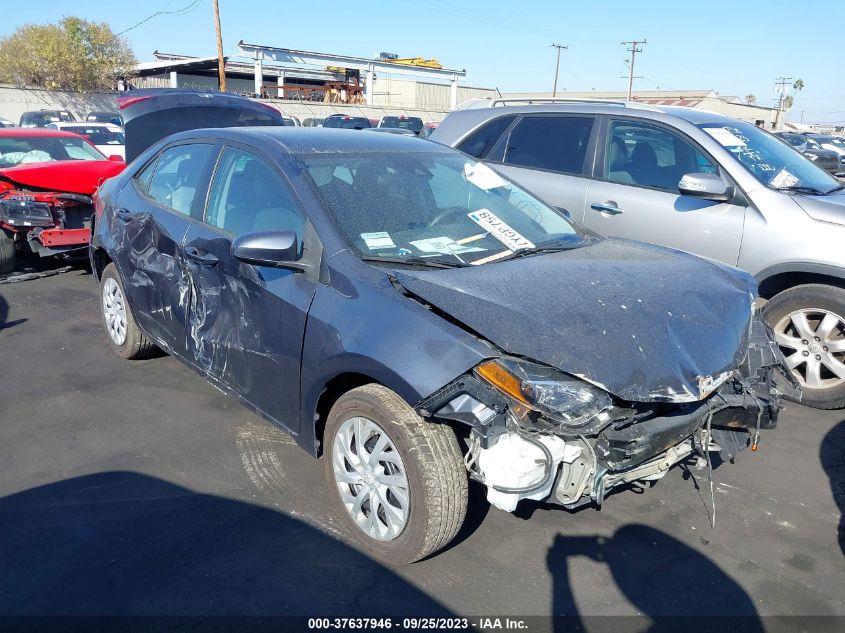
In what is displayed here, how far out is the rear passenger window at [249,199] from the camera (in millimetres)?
3301

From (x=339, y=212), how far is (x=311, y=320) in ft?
1.82

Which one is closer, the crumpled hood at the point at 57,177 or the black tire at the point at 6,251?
the crumpled hood at the point at 57,177

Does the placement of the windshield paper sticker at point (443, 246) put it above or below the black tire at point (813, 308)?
above

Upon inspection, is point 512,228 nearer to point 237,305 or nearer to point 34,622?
point 237,305

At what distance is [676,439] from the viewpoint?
2.76m

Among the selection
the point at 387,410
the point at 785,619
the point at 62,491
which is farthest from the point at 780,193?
the point at 62,491

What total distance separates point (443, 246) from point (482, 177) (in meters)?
0.94

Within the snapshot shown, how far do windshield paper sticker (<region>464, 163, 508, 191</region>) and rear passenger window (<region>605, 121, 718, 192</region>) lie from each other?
66.3 inches

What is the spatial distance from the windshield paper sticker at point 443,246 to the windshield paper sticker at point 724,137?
273 cm

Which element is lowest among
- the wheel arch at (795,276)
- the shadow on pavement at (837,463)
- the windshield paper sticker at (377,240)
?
the shadow on pavement at (837,463)

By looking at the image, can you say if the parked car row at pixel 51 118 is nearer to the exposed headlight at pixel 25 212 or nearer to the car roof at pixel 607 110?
the exposed headlight at pixel 25 212

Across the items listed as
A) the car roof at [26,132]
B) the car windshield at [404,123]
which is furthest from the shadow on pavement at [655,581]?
the car windshield at [404,123]

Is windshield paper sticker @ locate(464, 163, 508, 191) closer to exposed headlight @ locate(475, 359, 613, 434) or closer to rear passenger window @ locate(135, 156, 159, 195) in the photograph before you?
exposed headlight @ locate(475, 359, 613, 434)

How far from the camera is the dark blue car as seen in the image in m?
2.51
